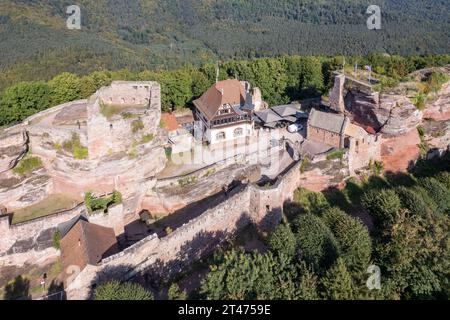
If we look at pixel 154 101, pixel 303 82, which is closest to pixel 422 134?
pixel 303 82

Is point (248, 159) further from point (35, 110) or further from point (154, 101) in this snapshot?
point (35, 110)

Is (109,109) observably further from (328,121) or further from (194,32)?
(194,32)

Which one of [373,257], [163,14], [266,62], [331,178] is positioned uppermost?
[163,14]

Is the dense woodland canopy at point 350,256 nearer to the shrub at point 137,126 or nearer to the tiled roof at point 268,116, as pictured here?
the tiled roof at point 268,116

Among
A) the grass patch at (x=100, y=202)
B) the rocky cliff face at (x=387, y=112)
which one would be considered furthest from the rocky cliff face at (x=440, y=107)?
the grass patch at (x=100, y=202)

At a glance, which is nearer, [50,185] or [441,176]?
[50,185]

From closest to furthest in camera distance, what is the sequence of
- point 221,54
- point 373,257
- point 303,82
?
point 373,257, point 303,82, point 221,54

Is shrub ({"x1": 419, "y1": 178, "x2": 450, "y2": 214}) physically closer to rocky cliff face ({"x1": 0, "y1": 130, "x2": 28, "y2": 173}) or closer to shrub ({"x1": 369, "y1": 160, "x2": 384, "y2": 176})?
shrub ({"x1": 369, "y1": 160, "x2": 384, "y2": 176})
